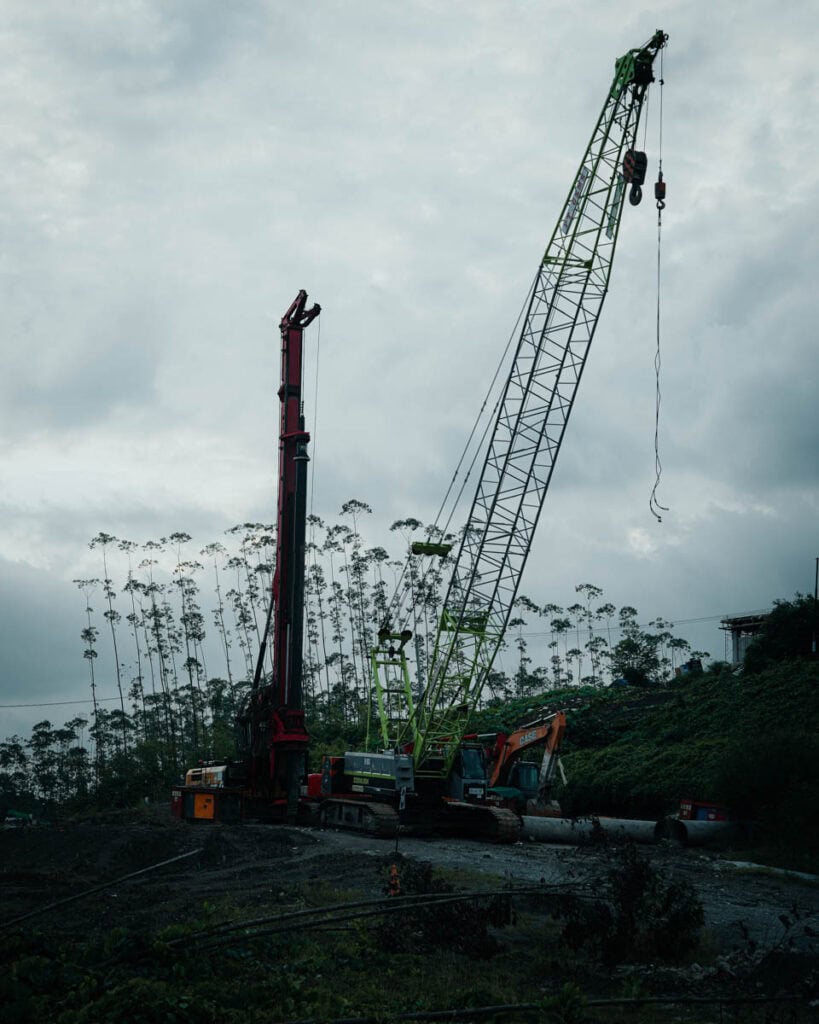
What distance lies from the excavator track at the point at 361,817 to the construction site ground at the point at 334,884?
1.18ft

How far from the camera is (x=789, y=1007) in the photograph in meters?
10.0

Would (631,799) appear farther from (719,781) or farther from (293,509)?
(293,509)

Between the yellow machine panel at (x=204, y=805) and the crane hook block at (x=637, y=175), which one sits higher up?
the crane hook block at (x=637, y=175)

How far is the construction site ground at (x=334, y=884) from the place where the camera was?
37.0 feet

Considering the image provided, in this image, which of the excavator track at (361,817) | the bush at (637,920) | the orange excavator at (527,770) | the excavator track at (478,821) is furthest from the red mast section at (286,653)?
the bush at (637,920)

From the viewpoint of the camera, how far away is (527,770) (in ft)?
99.8

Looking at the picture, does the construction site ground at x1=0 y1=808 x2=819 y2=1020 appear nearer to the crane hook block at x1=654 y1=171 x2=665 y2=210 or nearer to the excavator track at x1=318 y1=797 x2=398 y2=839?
the excavator track at x1=318 y1=797 x2=398 y2=839

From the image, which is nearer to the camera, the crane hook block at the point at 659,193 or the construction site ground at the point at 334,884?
the construction site ground at the point at 334,884

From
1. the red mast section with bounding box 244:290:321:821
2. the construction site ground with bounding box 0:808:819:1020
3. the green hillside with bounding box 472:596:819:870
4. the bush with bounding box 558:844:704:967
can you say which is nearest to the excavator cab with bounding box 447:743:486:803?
the construction site ground with bounding box 0:808:819:1020

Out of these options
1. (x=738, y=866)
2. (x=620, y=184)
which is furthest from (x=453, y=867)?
(x=620, y=184)

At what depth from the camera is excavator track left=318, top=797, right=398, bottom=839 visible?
2427cm

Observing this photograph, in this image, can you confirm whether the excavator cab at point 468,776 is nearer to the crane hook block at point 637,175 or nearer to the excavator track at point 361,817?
the excavator track at point 361,817

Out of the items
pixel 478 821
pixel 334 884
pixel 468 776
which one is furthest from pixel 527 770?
pixel 334 884

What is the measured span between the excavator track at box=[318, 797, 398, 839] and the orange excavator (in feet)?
15.6
